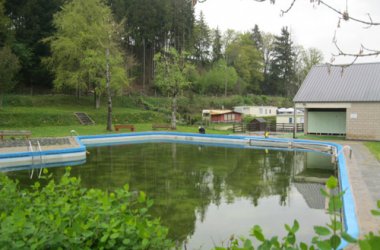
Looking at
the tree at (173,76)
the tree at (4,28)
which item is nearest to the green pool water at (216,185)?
the tree at (173,76)

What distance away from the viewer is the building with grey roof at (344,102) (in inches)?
891

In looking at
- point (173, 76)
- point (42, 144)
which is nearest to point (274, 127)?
point (173, 76)

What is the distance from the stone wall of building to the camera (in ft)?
73.5

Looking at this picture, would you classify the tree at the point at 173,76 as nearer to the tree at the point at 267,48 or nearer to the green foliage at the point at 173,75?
the green foliage at the point at 173,75

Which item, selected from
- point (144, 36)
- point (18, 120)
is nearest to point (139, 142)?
point (18, 120)

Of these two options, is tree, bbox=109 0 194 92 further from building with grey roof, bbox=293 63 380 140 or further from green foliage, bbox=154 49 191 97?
building with grey roof, bbox=293 63 380 140

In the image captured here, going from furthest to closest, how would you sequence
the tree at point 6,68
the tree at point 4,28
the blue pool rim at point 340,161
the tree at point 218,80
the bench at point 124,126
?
1. the tree at point 218,80
2. the tree at point 4,28
3. the bench at point 124,126
4. the tree at point 6,68
5. the blue pool rim at point 340,161

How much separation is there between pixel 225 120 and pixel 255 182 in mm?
28995

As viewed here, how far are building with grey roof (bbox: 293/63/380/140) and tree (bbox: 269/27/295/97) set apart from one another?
1374 inches

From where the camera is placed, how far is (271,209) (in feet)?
29.0

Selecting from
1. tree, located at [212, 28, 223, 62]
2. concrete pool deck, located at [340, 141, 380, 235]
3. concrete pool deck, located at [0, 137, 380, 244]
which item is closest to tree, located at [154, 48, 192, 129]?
concrete pool deck, located at [0, 137, 380, 244]

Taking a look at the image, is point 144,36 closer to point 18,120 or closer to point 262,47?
point 18,120

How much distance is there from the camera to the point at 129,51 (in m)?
51.9

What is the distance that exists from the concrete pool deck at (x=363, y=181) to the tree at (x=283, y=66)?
4497cm
